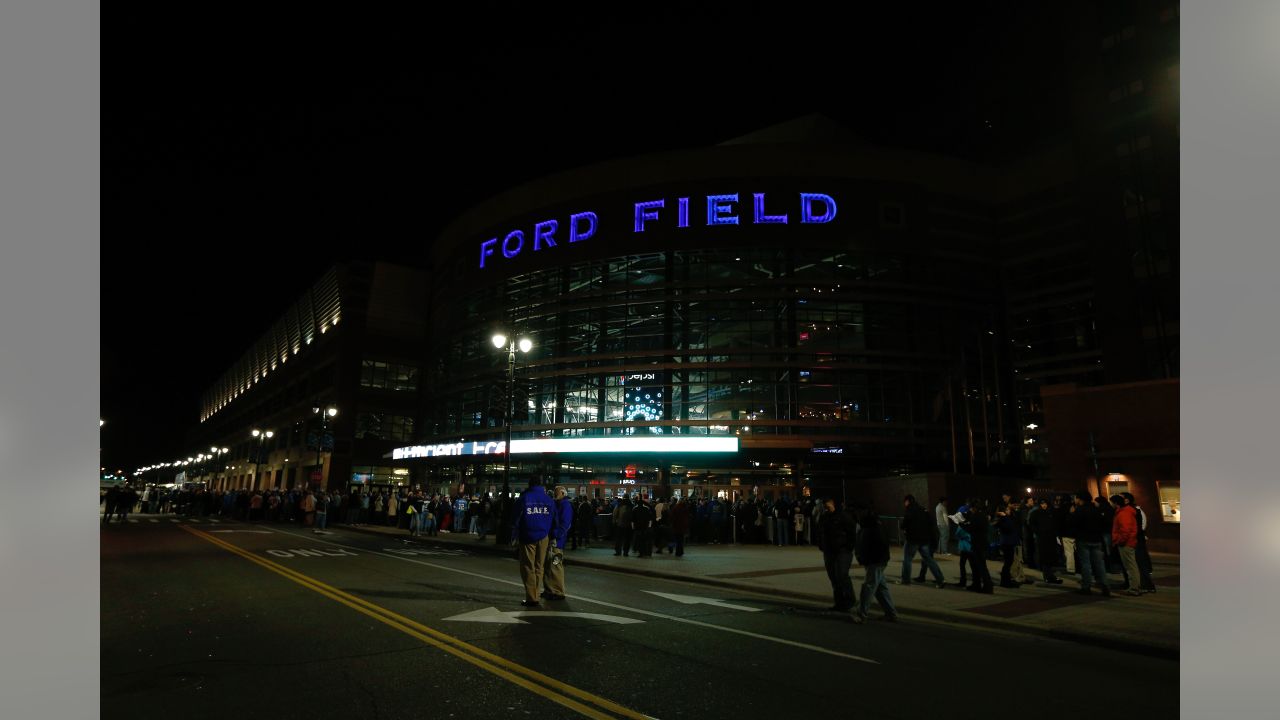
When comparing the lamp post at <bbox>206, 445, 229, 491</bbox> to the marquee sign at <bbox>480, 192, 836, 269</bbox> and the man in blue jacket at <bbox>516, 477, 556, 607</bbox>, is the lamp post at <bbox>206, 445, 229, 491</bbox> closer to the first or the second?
the marquee sign at <bbox>480, 192, 836, 269</bbox>

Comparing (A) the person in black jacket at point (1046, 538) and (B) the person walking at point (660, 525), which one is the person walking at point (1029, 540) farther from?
(B) the person walking at point (660, 525)

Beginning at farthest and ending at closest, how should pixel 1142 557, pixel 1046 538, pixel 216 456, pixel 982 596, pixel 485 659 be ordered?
pixel 216 456 → pixel 1046 538 → pixel 1142 557 → pixel 982 596 → pixel 485 659

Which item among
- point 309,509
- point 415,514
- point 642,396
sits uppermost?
point 642,396

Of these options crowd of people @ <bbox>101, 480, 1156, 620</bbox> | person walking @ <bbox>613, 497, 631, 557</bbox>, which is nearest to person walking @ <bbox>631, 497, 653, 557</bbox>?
crowd of people @ <bbox>101, 480, 1156, 620</bbox>

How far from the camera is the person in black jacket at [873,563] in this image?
9.98 metres

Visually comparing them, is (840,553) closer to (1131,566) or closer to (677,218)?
(1131,566)

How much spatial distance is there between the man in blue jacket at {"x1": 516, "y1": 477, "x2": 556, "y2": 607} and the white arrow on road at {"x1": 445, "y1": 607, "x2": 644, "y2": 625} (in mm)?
765

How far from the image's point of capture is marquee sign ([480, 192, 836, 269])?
1604 inches

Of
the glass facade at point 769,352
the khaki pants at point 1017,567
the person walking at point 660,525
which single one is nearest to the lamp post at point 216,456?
the glass facade at point 769,352

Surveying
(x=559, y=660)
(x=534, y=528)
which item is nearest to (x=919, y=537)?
(x=534, y=528)

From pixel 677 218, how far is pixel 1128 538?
32.4 metres

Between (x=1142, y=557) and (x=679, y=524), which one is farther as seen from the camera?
(x=679, y=524)

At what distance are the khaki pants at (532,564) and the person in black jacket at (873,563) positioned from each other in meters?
4.60

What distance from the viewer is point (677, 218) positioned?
42.3 m
